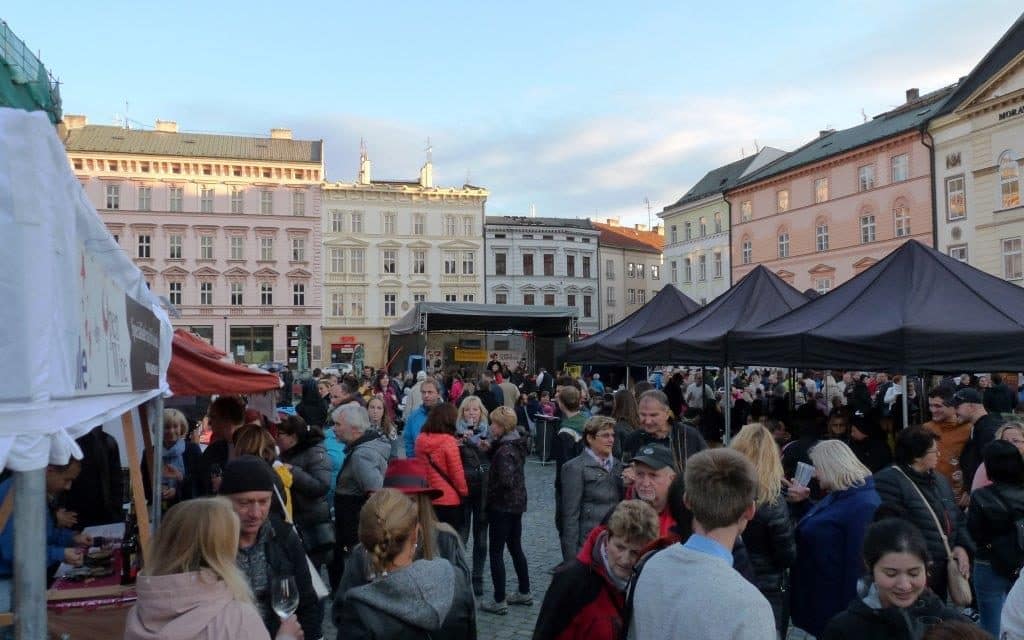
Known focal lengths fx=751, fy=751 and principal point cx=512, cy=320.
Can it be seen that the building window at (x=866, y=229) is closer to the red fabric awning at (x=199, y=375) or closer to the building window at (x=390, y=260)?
the building window at (x=390, y=260)

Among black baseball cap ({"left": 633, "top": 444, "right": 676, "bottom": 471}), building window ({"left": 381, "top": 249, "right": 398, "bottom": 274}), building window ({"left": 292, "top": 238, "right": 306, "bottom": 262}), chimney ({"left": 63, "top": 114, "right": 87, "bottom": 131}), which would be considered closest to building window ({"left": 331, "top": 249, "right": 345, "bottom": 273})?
building window ({"left": 292, "top": 238, "right": 306, "bottom": 262})

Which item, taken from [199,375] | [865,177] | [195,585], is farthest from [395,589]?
[865,177]

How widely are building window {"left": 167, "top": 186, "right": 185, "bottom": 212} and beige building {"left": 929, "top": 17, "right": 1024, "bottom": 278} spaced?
4310cm

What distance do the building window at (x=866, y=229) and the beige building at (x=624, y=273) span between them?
22293mm

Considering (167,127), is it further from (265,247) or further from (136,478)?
(136,478)

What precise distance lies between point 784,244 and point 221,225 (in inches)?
1395

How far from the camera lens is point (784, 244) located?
138 feet

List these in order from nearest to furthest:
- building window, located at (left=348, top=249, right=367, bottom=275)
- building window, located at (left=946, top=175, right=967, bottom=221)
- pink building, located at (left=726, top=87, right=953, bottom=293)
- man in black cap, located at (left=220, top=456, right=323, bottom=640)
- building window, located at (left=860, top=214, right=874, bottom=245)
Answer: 1. man in black cap, located at (left=220, top=456, right=323, bottom=640)
2. building window, located at (left=946, top=175, right=967, bottom=221)
3. pink building, located at (left=726, top=87, right=953, bottom=293)
4. building window, located at (left=860, top=214, right=874, bottom=245)
5. building window, located at (left=348, top=249, right=367, bottom=275)

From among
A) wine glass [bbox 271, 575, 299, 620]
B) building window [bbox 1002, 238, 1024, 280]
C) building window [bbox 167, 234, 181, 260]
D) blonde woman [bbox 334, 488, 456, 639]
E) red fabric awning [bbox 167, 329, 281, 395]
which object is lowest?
wine glass [bbox 271, 575, 299, 620]

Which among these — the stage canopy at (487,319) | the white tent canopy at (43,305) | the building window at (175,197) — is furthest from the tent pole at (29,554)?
the building window at (175,197)

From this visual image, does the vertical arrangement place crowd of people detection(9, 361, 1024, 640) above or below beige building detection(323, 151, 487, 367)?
below

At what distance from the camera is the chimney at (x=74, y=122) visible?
156 ft

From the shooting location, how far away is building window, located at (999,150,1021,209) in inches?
1131

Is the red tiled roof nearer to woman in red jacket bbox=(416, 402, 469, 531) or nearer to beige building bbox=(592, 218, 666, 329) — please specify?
beige building bbox=(592, 218, 666, 329)
